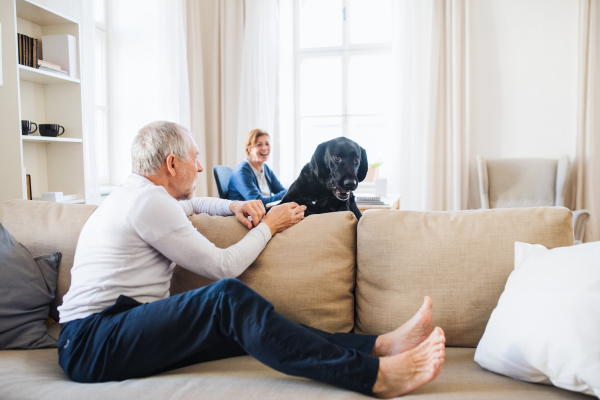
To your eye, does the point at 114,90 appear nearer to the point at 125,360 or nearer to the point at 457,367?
the point at 125,360

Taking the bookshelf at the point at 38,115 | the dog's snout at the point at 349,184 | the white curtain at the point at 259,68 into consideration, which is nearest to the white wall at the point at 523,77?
the white curtain at the point at 259,68

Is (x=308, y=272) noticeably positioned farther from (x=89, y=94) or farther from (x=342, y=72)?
(x=342, y=72)

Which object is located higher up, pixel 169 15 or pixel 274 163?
pixel 169 15

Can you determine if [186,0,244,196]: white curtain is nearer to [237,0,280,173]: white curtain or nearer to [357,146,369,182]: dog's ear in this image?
[237,0,280,173]: white curtain

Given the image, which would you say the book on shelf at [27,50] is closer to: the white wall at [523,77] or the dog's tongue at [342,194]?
the dog's tongue at [342,194]

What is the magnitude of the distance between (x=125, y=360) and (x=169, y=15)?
3.71 metres

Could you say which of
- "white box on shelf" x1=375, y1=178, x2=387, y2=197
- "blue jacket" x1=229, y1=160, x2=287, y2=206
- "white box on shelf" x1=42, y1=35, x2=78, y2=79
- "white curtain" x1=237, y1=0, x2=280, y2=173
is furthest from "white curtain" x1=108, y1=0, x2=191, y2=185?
"white box on shelf" x1=375, y1=178, x2=387, y2=197

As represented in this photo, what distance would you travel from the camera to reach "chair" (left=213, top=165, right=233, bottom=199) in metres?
3.03

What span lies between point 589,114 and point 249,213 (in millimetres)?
Result: 3421

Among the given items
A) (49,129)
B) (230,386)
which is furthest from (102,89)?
(230,386)

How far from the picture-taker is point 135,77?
4.18 metres

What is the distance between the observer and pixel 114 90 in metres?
4.20

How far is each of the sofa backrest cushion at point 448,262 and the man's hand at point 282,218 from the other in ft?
0.75

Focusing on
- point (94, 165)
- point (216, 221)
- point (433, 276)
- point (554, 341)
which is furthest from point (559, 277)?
point (94, 165)
